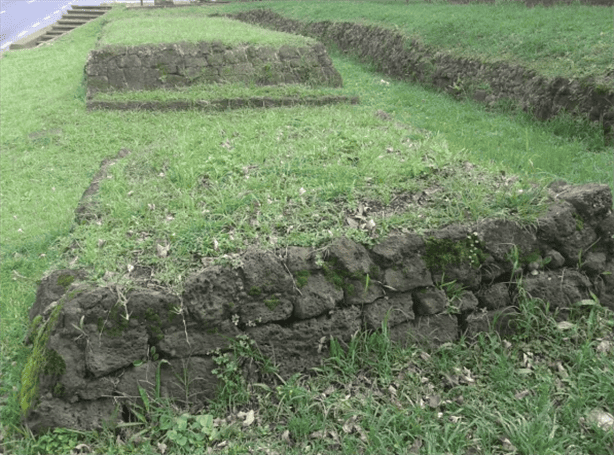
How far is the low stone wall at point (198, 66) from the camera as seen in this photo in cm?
916

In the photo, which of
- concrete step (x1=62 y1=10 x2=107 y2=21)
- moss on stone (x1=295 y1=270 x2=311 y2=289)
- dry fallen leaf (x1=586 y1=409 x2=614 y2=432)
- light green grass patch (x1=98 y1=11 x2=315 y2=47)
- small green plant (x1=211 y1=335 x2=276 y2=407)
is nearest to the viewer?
dry fallen leaf (x1=586 y1=409 x2=614 y2=432)

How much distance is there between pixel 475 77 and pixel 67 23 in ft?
59.9

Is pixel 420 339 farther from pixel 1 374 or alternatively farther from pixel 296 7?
pixel 296 7

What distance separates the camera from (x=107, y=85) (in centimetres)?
911

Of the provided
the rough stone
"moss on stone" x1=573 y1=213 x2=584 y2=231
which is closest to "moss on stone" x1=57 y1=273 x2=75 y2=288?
the rough stone

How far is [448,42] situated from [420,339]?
8.13 metres

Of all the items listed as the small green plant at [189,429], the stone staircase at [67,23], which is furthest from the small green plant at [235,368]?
the stone staircase at [67,23]

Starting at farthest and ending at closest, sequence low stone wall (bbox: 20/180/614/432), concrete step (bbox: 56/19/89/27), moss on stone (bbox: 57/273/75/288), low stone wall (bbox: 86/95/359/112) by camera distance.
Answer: concrete step (bbox: 56/19/89/27) < low stone wall (bbox: 86/95/359/112) < moss on stone (bbox: 57/273/75/288) < low stone wall (bbox: 20/180/614/432)

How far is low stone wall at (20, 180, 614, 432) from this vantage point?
8.77 feet

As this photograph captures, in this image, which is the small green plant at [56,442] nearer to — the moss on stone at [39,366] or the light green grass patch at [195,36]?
the moss on stone at [39,366]

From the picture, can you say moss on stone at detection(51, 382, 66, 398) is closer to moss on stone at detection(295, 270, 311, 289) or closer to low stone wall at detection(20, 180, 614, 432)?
low stone wall at detection(20, 180, 614, 432)

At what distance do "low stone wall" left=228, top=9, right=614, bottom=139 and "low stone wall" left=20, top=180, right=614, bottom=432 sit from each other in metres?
3.60

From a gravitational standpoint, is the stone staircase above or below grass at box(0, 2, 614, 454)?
below

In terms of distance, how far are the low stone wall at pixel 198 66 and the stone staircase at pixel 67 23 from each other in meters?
10.3
